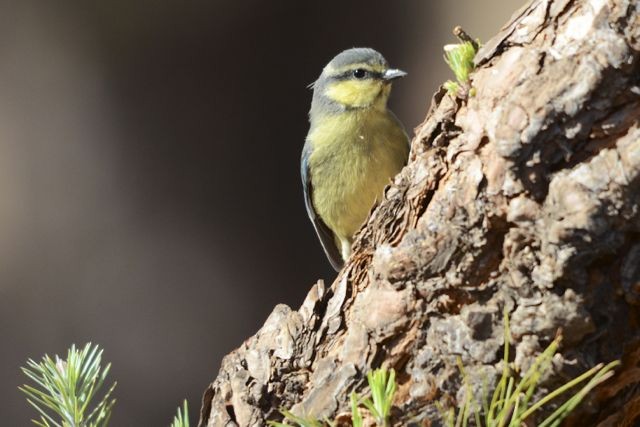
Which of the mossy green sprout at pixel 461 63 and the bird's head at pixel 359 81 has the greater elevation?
the bird's head at pixel 359 81

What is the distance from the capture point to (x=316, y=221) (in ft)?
7.47

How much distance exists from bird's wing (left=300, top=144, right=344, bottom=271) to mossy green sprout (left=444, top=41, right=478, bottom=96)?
1101 mm

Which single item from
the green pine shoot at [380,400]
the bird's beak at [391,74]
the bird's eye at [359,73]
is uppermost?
the bird's eye at [359,73]

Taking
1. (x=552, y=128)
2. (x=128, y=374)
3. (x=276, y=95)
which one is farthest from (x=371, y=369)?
(x=276, y=95)

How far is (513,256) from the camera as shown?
3.18 feet

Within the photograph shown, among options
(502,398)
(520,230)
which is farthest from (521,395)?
(520,230)

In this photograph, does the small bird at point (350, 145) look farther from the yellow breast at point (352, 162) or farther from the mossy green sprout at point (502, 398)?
the mossy green sprout at point (502, 398)

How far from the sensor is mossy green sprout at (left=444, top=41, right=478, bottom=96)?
108 centimetres

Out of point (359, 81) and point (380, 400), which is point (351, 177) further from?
point (380, 400)

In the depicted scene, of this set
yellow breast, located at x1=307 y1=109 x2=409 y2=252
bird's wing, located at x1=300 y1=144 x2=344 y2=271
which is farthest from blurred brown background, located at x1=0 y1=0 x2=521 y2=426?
yellow breast, located at x1=307 y1=109 x2=409 y2=252

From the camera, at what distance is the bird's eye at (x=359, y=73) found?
7.27 feet

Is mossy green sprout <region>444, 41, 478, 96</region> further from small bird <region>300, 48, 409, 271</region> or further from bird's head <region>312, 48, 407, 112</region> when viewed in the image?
bird's head <region>312, 48, 407, 112</region>

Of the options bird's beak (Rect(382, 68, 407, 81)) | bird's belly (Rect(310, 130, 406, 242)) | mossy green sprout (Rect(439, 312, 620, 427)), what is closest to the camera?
mossy green sprout (Rect(439, 312, 620, 427))

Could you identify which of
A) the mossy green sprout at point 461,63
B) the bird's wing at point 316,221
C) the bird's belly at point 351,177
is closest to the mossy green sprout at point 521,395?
the mossy green sprout at point 461,63
